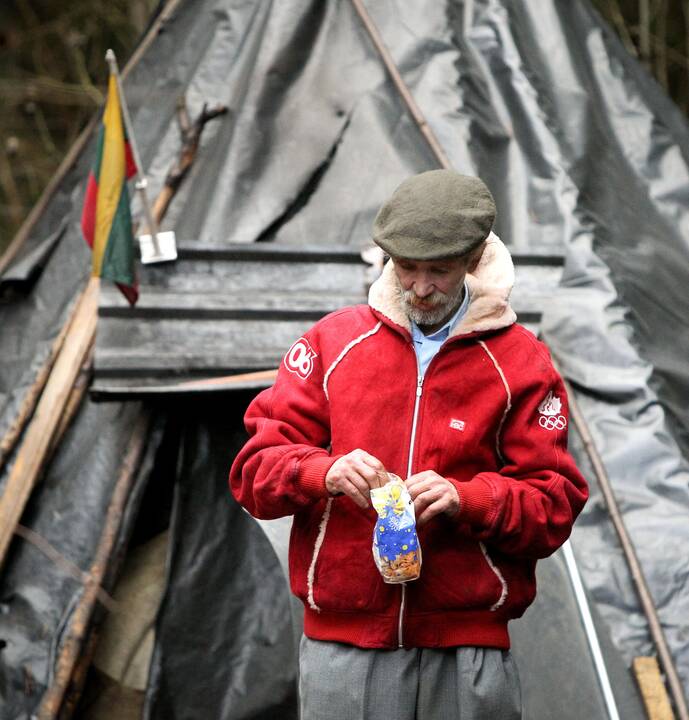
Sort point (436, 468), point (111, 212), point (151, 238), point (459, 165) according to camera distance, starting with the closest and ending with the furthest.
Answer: point (436, 468), point (111, 212), point (151, 238), point (459, 165)

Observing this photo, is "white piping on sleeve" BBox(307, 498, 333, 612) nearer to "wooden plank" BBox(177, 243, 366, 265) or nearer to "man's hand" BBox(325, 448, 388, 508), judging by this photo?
"man's hand" BBox(325, 448, 388, 508)

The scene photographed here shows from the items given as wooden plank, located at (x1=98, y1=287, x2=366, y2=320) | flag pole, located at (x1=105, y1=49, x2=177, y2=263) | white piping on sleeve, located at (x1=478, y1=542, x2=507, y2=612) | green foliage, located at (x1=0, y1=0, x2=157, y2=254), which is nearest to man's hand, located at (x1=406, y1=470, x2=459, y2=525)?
white piping on sleeve, located at (x1=478, y1=542, x2=507, y2=612)

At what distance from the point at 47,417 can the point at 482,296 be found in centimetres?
172

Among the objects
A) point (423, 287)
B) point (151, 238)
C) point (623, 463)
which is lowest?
point (623, 463)

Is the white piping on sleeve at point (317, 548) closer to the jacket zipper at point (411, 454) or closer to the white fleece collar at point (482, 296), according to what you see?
the jacket zipper at point (411, 454)

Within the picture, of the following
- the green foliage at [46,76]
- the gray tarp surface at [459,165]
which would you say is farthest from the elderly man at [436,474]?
the green foliage at [46,76]

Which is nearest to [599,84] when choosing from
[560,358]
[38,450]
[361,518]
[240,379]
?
[560,358]

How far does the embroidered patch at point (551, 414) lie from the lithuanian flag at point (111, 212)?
149 cm

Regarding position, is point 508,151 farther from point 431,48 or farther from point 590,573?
point 590,573

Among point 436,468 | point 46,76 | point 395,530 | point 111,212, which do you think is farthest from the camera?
point 46,76

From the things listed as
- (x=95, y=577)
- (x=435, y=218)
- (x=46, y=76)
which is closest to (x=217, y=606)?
(x=95, y=577)

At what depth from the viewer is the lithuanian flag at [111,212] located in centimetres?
307

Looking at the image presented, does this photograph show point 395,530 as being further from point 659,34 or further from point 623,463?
point 659,34

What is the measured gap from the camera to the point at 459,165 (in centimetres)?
368
